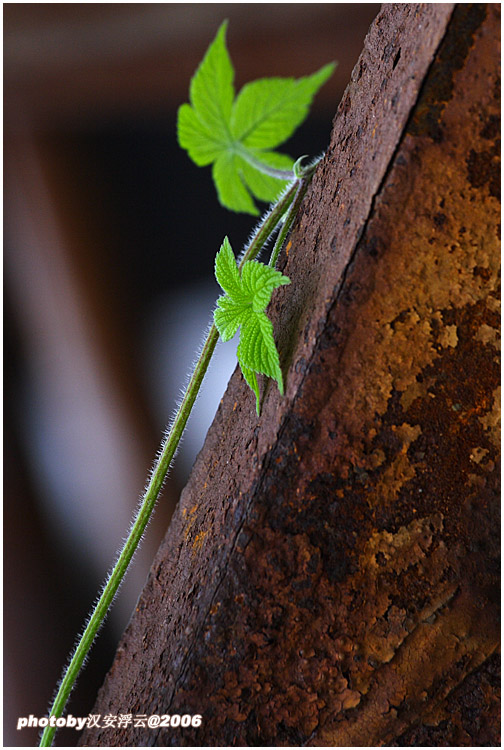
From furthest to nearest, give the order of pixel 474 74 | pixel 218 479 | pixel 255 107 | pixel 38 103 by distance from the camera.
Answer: pixel 38 103
pixel 255 107
pixel 218 479
pixel 474 74

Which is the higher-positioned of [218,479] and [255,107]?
[255,107]

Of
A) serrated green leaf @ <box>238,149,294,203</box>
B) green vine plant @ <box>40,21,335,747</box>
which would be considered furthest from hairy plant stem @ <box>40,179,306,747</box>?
serrated green leaf @ <box>238,149,294,203</box>

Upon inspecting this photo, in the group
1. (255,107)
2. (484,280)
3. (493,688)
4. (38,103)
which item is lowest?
(493,688)

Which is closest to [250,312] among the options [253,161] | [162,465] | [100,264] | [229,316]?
[229,316]

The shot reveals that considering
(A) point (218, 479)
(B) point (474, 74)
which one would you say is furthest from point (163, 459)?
(B) point (474, 74)

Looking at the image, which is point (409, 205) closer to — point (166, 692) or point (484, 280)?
point (484, 280)

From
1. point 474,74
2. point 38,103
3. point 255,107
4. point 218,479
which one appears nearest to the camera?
point 474,74

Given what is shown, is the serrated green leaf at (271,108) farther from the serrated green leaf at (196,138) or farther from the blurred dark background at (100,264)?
the blurred dark background at (100,264)

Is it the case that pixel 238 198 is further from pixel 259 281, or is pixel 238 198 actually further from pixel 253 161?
pixel 259 281
